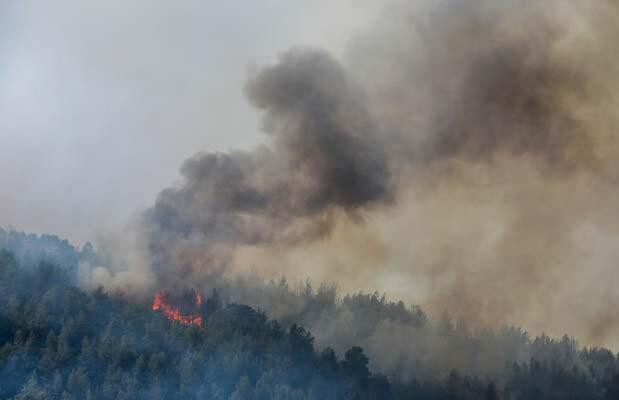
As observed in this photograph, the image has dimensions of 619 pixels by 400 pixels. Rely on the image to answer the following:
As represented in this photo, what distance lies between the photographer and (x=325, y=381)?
17550 cm

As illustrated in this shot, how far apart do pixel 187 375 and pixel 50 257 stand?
215 feet

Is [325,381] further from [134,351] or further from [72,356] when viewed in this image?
[72,356]

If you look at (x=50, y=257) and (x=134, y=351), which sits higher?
(x=50, y=257)

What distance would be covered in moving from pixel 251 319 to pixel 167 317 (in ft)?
94.8

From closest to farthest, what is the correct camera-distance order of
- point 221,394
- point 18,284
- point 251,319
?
point 221,394 < point 18,284 < point 251,319

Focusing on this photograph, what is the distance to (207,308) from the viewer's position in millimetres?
191625

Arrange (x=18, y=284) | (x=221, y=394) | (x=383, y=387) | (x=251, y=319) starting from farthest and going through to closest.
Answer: (x=251, y=319), (x=383, y=387), (x=18, y=284), (x=221, y=394)

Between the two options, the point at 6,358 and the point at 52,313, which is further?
the point at 52,313

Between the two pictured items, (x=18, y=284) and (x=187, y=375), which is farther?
(x=18, y=284)

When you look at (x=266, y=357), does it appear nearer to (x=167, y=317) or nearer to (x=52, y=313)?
(x=167, y=317)

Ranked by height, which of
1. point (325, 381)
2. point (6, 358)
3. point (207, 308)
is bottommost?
point (6, 358)

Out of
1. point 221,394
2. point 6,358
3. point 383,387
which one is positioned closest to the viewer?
point 6,358

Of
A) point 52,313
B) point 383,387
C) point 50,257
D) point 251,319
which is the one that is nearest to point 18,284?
point 52,313

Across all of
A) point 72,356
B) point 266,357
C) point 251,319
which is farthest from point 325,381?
point 72,356
